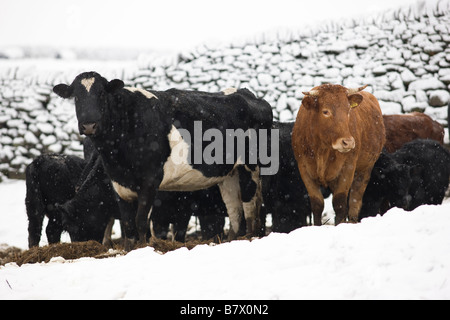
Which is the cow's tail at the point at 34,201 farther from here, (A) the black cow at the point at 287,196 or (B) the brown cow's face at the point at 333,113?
(B) the brown cow's face at the point at 333,113

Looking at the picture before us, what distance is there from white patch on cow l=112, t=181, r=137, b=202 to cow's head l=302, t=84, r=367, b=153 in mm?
2025

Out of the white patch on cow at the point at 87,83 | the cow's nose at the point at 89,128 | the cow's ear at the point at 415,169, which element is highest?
the white patch on cow at the point at 87,83

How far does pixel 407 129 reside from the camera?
922 cm

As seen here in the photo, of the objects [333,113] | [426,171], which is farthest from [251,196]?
[426,171]

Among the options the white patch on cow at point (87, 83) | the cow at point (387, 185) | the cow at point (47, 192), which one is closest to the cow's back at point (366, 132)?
the cow at point (387, 185)

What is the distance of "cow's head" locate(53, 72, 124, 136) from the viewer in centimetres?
584

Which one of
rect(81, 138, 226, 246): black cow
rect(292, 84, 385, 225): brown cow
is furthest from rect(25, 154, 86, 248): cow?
rect(292, 84, 385, 225): brown cow

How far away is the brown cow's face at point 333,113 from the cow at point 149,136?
1.30 m

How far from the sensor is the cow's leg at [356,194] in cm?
690

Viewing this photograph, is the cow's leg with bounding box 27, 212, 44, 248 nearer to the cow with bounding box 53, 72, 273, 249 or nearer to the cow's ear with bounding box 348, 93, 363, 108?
the cow with bounding box 53, 72, 273, 249

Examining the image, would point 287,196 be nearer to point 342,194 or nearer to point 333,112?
point 342,194

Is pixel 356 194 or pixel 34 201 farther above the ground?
pixel 356 194

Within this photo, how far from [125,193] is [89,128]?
0.81 meters
